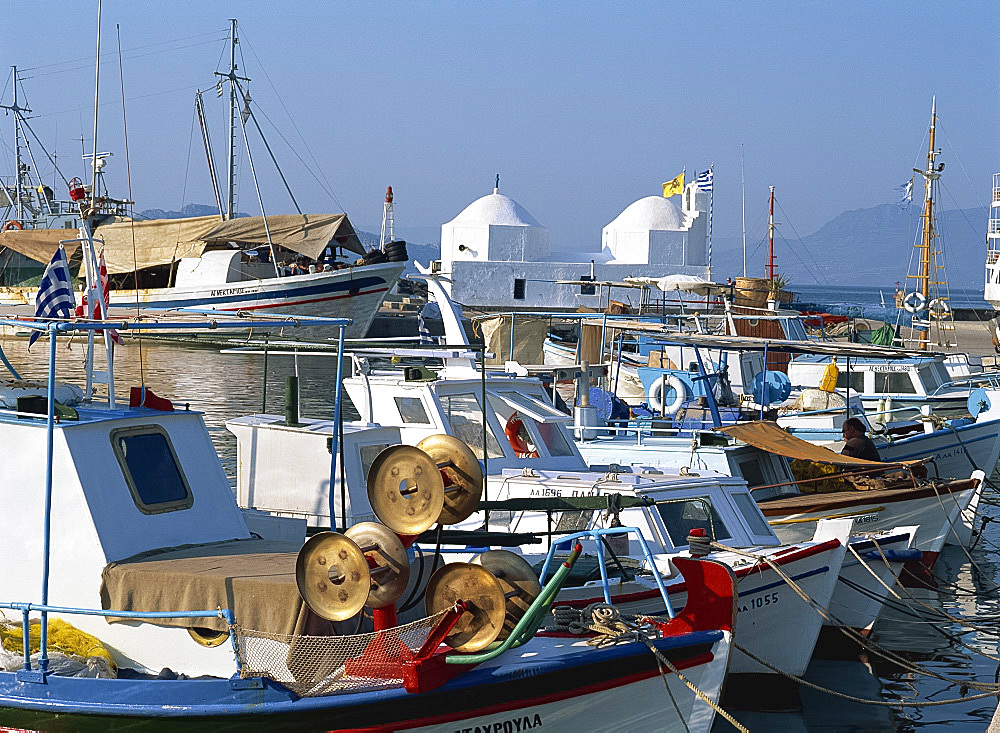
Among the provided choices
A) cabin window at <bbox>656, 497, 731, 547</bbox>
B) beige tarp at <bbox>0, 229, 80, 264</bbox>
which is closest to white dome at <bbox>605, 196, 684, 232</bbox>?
beige tarp at <bbox>0, 229, 80, 264</bbox>

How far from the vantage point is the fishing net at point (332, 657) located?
23.5ft

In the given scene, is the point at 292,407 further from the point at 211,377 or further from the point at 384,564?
the point at 211,377

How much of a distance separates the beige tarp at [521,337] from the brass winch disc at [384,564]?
29529 mm

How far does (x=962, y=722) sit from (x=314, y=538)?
775 cm

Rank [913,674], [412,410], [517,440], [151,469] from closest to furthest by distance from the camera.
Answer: [151,469], [913,674], [517,440], [412,410]

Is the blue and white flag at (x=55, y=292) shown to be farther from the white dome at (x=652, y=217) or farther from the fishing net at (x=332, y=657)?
the white dome at (x=652, y=217)

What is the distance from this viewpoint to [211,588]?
7582mm

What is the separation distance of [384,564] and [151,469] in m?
2.36

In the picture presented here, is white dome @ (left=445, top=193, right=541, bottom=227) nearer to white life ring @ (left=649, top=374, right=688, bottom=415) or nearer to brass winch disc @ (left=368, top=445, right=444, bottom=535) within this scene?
white life ring @ (left=649, top=374, right=688, bottom=415)

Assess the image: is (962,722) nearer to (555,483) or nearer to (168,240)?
(555,483)

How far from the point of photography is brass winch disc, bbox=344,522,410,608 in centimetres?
718

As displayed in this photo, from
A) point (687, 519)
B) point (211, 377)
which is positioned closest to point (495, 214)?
point (211, 377)

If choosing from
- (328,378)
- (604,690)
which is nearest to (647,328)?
(328,378)

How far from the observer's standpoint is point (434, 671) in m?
7.10
